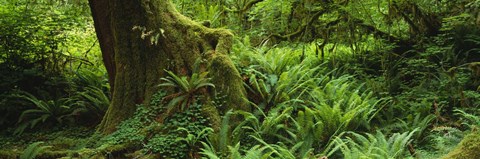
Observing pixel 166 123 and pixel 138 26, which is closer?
pixel 166 123

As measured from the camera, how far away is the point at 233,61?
6.80 metres

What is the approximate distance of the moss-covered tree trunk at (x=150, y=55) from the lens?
6.14 m

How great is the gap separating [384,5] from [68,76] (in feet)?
22.8

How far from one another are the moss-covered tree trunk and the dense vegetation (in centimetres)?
18

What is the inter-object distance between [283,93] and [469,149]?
133 inches

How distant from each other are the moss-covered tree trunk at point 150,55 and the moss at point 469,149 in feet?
10.6

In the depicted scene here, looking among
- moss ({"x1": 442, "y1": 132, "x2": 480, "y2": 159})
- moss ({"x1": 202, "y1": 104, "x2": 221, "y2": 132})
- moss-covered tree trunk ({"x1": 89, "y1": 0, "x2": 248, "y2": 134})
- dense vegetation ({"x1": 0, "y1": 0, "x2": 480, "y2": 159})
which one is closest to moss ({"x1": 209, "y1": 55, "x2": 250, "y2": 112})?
moss-covered tree trunk ({"x1": 89, "y1": 0, "x2": 248, "y2": 134})

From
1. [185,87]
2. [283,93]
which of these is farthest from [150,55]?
[283,93]

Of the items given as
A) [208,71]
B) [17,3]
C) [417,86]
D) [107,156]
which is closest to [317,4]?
[417,86]

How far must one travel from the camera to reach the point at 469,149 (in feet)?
10.7

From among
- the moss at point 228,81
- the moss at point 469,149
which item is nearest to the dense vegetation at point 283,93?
the moss at point 469,149

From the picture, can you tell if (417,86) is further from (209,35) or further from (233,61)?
(209,35)

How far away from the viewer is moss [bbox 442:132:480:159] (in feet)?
10.6

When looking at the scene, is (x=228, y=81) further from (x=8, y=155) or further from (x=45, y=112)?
(x=45, y=112)
